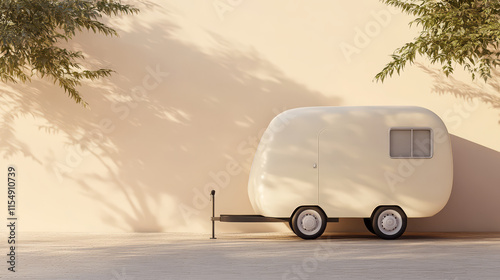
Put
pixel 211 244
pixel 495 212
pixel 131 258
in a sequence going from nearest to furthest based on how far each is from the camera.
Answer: pixel 131 258, pixel 211 244, pixel 495 212

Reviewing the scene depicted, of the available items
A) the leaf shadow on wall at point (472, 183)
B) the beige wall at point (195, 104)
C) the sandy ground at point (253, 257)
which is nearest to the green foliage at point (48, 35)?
the beige wall at point (195, 104)

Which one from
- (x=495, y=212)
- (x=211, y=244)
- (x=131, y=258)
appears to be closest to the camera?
(x=131, y=258)

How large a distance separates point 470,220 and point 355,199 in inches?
112

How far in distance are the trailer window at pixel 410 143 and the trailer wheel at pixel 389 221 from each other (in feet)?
2.92

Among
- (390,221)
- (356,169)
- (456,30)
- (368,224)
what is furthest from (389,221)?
(456,30)

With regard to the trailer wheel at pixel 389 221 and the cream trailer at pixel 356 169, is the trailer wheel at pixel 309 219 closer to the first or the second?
the cream trailer at pixel 356 169

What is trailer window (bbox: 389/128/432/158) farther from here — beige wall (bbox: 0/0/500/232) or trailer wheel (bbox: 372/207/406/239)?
beige wall (bbox: 0/0/500/232)

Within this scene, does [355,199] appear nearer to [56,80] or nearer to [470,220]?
[470,220]

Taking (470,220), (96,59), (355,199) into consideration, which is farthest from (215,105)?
(470,220)

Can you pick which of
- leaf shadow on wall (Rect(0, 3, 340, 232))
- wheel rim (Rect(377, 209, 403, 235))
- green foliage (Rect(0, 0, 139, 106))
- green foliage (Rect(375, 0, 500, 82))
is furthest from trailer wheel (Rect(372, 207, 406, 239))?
green foliage (Rect(0, 0, 139, 106))

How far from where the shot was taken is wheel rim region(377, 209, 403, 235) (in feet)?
32.9

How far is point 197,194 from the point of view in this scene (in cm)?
1159

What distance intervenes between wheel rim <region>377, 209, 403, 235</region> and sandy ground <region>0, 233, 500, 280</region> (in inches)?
9.3

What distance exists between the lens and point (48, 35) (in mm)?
10727
